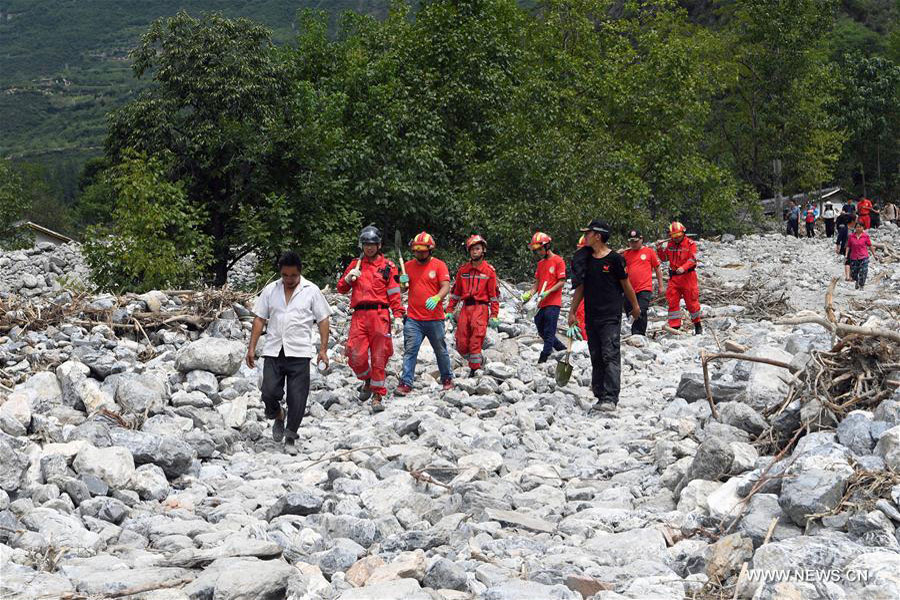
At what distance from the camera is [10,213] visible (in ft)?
140

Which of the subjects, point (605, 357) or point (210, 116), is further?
point (210, 116)

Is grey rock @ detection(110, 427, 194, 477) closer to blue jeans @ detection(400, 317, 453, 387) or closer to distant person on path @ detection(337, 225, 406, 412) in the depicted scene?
distant person on path @ detection(337, 225, 406, 412)

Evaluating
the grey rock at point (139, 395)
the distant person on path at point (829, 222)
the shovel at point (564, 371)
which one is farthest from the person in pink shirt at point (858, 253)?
the distant person on path at point (829, 222)

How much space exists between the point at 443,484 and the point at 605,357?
2.86 metres

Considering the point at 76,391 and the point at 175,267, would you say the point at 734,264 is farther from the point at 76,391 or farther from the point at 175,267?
the point at 76,391

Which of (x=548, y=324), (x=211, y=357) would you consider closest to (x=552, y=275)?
(x=548, y=324)

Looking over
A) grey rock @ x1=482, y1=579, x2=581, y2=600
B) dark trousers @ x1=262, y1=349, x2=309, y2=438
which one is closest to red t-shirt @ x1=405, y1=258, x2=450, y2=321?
dark trousers @ x1=262, y1=349, x2=309, y2=438

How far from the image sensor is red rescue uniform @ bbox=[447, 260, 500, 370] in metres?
10.8

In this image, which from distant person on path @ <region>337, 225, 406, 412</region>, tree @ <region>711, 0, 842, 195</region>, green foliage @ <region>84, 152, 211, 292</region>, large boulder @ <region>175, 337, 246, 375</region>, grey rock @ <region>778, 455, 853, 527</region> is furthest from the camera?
tree @ <region>711, 0, 842, 195</region>

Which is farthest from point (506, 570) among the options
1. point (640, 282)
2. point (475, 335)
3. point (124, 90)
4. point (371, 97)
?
point (124, 90)

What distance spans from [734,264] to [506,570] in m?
21.7

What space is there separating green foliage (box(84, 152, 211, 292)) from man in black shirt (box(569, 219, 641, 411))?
10.8 metres

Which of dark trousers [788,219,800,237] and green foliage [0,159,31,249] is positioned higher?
green foliage [0,159,31,249]

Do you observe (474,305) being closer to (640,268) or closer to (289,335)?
(640,268)
